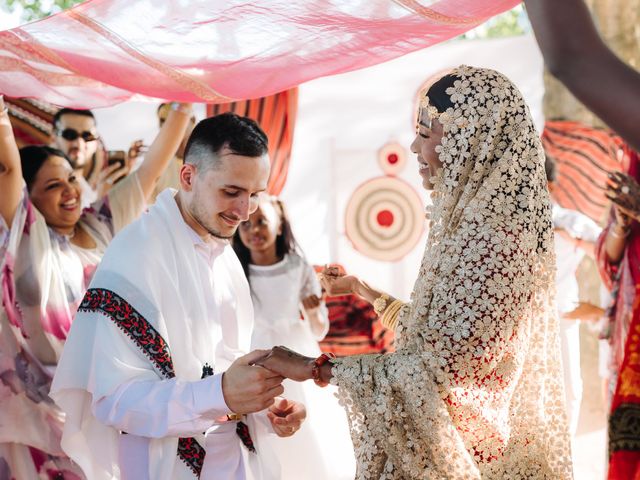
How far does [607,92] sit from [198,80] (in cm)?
259

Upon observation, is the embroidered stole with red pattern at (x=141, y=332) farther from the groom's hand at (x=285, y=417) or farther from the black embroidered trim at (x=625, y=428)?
the black embroidered trim at (x=625, y=428)

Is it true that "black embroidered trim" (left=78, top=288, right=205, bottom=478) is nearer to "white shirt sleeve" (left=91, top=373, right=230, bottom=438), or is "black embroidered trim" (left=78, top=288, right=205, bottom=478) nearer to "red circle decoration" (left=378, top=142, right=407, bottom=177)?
"white shirt sleeve" (left=91, top=373, right=230, bottom=438)

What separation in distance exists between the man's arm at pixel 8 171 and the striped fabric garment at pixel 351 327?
5.14 meters

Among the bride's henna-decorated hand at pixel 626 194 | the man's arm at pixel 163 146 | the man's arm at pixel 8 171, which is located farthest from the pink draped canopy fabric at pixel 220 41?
the bride's henna-decorated hand at pixel 626 194

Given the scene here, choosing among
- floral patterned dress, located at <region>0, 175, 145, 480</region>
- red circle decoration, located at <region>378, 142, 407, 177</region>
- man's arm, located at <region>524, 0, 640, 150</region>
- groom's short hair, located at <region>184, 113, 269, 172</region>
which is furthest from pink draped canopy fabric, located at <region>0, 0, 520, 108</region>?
red circle decoration, located at <region>378, 142, 407, 177</region>

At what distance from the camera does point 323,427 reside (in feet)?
21.0

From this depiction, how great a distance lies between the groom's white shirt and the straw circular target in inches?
218

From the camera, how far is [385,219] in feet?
28.5

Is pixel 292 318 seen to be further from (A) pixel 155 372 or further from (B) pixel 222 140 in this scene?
(A) pixel 155 372

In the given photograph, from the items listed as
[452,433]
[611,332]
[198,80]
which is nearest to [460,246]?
[452,433]

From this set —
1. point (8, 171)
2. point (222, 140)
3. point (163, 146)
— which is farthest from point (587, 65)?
point (163, 146)

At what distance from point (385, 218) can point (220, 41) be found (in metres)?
5.49

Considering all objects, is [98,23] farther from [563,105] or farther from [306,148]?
[563,105]

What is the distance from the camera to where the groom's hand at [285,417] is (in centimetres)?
311
